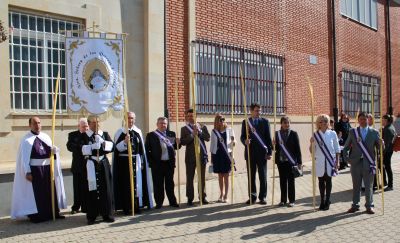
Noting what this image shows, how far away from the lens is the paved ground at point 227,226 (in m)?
7.30

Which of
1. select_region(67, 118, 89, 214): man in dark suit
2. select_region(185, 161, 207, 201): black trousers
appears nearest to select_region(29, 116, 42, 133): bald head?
select_region(67, 118, 89, 214): man in dark suit

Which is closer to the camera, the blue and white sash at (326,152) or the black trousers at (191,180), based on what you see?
the blue and white sash at (326,152)

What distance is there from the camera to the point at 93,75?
866 cm

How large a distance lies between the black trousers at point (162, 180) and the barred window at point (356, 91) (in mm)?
12067

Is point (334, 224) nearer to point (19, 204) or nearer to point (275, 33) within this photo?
point (19, 204)

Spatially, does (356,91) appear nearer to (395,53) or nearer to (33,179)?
(395,53)

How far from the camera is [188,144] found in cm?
998

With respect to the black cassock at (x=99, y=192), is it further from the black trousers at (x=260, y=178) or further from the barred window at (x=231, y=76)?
the barred window at (x=231, y=76)

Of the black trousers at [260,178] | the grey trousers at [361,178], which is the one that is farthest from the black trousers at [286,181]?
the grey trousers at [361,178]

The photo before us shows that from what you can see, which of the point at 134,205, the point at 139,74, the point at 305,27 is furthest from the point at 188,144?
the point at 305,27

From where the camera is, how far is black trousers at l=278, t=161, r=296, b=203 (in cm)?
959

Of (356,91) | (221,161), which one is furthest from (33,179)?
(356,91)

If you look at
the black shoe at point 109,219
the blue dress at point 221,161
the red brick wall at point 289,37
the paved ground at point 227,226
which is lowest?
the paved ground at point 227,226

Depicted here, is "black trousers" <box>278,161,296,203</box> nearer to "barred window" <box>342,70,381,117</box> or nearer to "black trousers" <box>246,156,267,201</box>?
"black trousers" <box>246,156,267,201</box>
